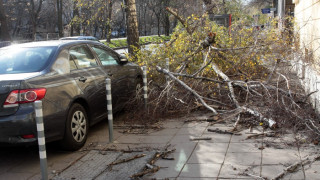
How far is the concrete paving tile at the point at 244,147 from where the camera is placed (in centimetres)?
504

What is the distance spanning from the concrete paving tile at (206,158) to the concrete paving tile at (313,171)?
1.06 metres

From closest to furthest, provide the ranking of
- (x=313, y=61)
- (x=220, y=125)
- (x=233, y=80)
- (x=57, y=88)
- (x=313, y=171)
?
1. (x=313, y=171)
2. (x=57, y=88)
3. (x=220, y=125)
4. (x=313, y=61)
5. (x=233, y=80)

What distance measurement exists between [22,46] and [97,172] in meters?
2.80

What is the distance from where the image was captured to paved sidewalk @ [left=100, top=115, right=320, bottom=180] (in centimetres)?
424

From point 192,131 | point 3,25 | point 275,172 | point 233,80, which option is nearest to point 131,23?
point 233,80

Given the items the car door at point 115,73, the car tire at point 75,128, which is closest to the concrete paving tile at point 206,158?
the car tire at point 75,128

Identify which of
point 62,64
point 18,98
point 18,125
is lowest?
point 18,125

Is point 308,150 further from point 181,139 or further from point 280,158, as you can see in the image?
point 181,139

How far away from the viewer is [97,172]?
4602 mm

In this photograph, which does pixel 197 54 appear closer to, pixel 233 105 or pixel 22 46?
pixel 233 105

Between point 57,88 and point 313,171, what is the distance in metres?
3.52

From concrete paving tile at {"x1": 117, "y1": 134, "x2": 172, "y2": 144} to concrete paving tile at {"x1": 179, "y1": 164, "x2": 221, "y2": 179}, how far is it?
4.14 ft

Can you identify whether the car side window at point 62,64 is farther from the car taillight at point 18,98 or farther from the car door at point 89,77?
the car taillight at point 18,98

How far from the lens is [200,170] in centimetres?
441
